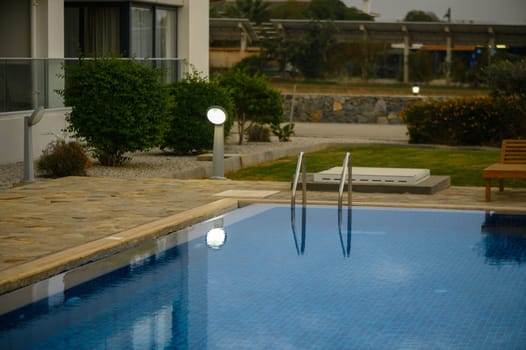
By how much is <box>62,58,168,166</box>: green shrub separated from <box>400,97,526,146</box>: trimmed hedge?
31.4 feet

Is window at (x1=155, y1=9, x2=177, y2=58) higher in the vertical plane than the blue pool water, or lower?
higher

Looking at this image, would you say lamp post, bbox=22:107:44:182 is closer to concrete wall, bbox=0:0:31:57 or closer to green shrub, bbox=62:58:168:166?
green shrub, bbox=62:58:168:166

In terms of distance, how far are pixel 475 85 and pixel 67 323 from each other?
46609mm

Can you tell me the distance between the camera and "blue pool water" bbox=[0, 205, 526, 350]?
7.68 metres

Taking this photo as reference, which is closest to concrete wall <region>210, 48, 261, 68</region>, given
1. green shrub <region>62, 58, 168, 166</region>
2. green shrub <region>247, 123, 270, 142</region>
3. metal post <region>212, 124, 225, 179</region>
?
green shrub <region>247, 123, 270, 142</region>

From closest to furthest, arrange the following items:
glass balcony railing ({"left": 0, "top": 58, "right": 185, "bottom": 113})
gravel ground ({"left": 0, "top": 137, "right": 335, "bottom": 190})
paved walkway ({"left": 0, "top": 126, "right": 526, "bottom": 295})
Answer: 1. paved walkway ({"left": 0, "top": 126, "right": 526, "bottom": 295})
2. gravel ground ({"left": 0, "top": 137, "right": 335, "bottom": 190})
3. glass balcony railing ({"left": 0, "top": 58, "right": 185, "bottom": 113})

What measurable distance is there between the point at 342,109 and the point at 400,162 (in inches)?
662

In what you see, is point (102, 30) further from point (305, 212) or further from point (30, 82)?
point (305, 212)

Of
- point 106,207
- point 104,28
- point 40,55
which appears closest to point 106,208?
point 106,207

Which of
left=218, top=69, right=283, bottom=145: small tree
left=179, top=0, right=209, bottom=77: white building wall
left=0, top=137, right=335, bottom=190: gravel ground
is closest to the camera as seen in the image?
left=0, top=137, right=335, bottom=190: gravel ground

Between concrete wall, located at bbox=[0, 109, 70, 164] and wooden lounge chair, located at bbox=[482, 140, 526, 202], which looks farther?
concrete wall, located at bbox=[0, 109, 70, 164]

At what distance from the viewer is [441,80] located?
61.8 meters

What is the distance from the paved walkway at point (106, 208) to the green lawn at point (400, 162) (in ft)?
9.34

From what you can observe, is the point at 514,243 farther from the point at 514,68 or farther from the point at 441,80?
the point at 441,80
